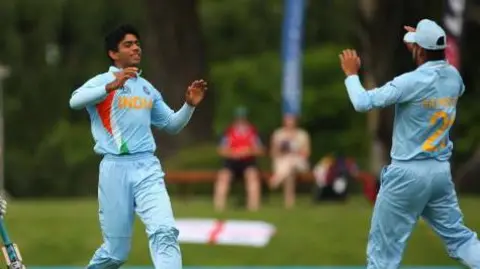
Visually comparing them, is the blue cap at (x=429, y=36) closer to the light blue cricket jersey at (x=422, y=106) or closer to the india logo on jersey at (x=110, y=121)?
the light blue cricket jersey at (x=422, y=106)

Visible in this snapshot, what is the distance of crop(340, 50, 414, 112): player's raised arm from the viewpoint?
29.6 feet

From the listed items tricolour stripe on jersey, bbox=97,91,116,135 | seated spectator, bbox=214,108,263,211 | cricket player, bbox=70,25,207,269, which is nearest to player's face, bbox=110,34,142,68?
cricket player, bbox=70,25,207,269

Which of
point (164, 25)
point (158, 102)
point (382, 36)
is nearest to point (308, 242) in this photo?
point (158, 102)

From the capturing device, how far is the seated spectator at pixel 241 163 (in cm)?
1919

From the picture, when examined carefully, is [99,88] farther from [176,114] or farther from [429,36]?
[429,36]

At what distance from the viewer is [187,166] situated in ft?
79.8

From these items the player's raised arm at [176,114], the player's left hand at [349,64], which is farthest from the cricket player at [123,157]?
the player's left hand at [349,64]

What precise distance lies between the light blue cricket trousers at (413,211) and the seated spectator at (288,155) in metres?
10.1

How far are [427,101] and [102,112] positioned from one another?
2.36 meters

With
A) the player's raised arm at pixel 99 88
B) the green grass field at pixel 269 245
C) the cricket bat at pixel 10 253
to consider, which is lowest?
the green grass field at pixel 269 245

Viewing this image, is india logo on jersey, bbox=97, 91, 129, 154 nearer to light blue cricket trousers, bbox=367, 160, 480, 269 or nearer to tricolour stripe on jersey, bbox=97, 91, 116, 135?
tricolour stripe on jersey, bbox=97, 91, 116, 135

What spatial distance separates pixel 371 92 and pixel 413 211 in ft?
3.01

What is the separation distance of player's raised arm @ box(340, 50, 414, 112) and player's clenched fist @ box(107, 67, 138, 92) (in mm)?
1486

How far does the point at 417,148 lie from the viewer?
9.19 m
